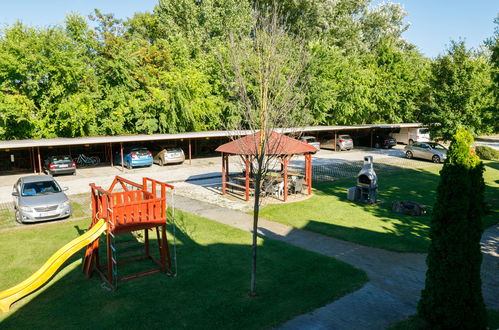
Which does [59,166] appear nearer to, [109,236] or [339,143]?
[109,236]

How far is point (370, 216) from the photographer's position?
16.3 m

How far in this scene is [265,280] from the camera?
33.2 ft

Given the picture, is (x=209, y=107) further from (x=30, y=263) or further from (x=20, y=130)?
(x=30, y=263)

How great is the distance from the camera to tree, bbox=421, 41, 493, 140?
2442 centimetres

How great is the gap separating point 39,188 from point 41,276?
7810 millimetres

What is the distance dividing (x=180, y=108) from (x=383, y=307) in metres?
27.3

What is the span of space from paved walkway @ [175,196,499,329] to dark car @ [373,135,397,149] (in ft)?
92.6

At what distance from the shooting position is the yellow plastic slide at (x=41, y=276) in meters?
8.72

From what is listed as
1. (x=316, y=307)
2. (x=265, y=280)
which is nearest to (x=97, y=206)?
(x=265, y=280)

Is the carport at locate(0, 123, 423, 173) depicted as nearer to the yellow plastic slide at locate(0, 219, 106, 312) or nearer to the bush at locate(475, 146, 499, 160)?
the yellow plastic slide at locate(0, 219, 106, 312)

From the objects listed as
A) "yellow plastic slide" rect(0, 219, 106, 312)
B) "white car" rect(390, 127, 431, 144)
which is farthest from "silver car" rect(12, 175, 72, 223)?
"white car" rect(390, 127, 431, 144)

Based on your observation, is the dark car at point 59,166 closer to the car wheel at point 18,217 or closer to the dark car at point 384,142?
the car wheel at point 18,217

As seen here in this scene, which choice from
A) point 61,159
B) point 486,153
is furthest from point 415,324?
point 486,153

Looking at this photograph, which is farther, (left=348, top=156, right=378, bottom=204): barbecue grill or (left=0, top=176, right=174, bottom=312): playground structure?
(left=348, top=156, right=378, bottom=204): barbecue grill
